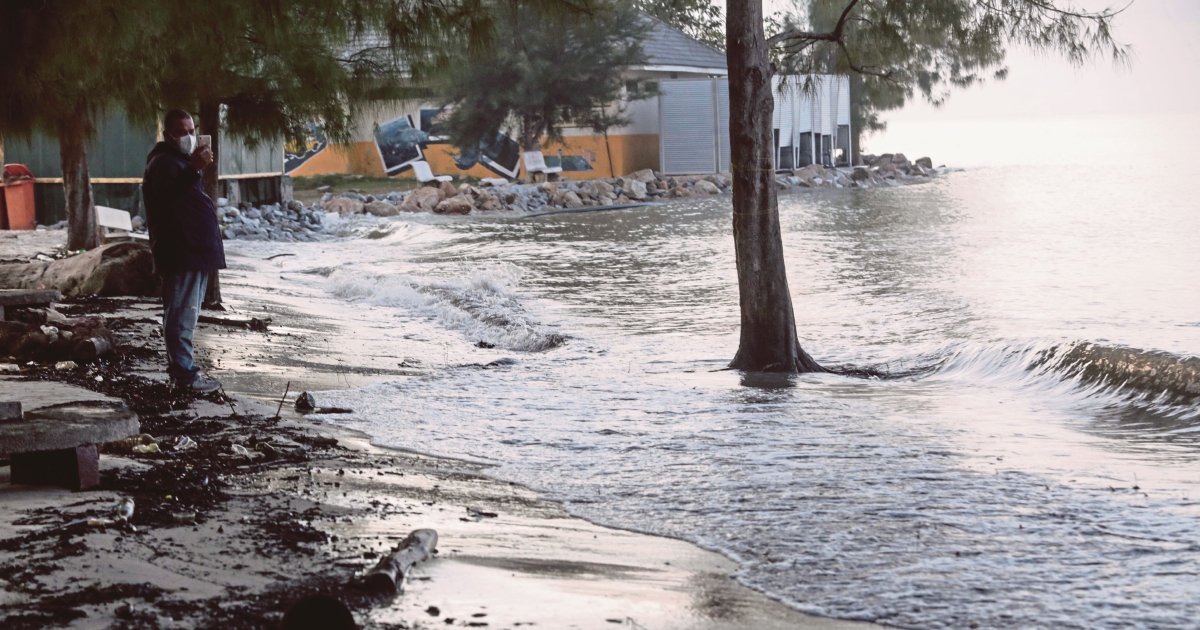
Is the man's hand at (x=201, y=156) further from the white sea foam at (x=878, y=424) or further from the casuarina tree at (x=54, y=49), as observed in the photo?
the white sea foam at (x=878, y=424)

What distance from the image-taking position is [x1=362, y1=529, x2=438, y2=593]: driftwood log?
368 centimetres

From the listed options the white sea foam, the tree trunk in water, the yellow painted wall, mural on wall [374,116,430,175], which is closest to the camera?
the white sea foam

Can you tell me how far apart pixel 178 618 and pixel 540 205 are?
32.1 m

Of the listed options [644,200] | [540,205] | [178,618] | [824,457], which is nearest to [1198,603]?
[824,457]

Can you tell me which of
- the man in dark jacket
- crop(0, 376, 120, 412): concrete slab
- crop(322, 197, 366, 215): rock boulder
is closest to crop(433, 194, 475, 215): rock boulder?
crop(322, 197, 366, 215): rock boulder

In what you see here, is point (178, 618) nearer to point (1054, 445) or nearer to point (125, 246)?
point (1054, 445)

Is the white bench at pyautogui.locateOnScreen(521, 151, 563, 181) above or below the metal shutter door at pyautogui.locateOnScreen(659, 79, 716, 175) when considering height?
below

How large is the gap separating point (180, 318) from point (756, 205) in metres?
4.57

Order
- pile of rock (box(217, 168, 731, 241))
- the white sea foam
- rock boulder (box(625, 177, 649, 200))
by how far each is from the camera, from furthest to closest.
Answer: rock boulder (box(625, 177, 649, 200)), pile of rock (box(217, 168, 731, 241)), the white sea foam

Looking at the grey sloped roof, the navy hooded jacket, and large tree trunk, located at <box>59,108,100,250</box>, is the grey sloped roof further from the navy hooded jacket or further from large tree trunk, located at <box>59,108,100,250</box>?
the navy hooded jacket

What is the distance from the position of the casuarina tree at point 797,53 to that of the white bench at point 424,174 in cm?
2873

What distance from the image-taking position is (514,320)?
12945 millimetres

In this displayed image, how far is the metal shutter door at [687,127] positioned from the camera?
134 ft

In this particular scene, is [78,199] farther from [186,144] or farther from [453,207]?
[453,207]
